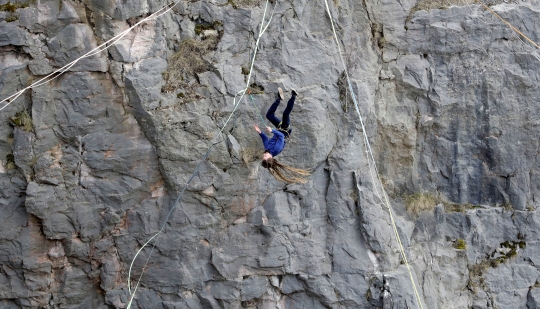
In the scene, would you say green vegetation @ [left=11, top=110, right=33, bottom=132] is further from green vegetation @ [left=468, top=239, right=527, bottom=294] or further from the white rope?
green vegetation @ [left=468, top=239, right=527, bottom=294]

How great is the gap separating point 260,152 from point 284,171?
87 cm

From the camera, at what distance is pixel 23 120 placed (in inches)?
459

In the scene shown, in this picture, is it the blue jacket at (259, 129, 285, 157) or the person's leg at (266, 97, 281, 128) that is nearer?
the blue jacket at (259, 129, 285, 157)

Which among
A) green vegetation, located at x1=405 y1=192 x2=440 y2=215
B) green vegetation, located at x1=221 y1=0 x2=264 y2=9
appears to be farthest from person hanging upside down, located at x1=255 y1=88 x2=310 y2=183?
green vegetation, located at x1=405 y1=192 x2=440 y2=215

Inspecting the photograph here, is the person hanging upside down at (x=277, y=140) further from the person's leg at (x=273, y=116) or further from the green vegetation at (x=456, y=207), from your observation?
the green vegetation at (x=456, y=207)

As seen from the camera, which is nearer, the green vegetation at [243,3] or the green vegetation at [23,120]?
the green vegetation at [23,120]

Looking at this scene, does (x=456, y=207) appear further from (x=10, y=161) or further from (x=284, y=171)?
(x=10, y=161)

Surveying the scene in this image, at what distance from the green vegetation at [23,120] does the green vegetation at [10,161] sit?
0.58 metres

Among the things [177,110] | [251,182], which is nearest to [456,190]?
[251,182]

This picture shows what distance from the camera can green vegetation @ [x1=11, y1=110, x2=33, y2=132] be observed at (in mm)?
11641

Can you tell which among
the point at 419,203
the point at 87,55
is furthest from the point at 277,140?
the point at 419,203

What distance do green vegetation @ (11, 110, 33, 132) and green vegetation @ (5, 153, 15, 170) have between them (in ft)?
1.92

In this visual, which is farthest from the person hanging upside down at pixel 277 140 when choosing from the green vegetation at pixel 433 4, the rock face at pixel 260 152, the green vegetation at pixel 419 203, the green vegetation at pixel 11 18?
the green vegetation at pixel 11 18

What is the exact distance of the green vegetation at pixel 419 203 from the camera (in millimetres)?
13266
